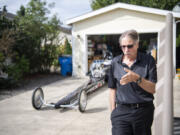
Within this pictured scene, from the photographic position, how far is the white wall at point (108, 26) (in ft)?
35.1

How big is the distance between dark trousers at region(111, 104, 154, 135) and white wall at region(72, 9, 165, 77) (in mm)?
9200

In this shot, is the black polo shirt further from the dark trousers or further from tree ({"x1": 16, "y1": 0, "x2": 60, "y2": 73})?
tree ({"x1": 16, "y1": 0, "x2": 60, "y2": 73})

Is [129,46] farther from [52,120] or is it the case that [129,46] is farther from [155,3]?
[155,3]

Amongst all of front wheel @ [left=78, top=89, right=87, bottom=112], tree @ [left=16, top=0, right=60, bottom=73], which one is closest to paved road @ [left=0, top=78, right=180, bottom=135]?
front wheel @ [left=78, top=89, right=87, bottom=112]

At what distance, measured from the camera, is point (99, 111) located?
5648 mm

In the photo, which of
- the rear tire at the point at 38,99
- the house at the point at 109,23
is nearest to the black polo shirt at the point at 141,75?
the rear tire at the point at 38,99

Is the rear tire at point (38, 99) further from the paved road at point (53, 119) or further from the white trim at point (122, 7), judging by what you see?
the white trim at point (122, 7)

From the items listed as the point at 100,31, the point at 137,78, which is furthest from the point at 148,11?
the point at 137,78

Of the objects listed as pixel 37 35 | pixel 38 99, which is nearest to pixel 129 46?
pixel 38 99

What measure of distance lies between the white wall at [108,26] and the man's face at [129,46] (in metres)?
9.12

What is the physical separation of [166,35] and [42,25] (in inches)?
471

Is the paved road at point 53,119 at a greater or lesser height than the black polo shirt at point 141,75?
lesser

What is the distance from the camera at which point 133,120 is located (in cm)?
214

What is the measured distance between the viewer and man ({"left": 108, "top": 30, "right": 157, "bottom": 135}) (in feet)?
6.90
